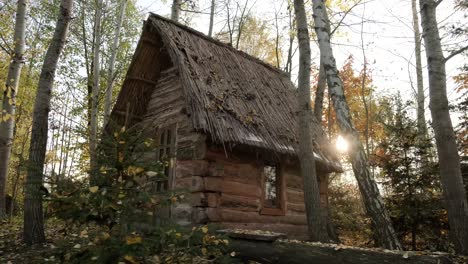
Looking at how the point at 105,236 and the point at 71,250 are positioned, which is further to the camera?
the point at 71,250

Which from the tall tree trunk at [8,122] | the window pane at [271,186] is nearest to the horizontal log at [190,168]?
the window pane at [271,186]

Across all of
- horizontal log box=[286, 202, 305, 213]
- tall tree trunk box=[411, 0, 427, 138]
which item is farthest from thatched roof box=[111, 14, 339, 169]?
tall tree trunk box=[411, 0, 427, 138]

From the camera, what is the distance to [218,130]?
23.8 ft

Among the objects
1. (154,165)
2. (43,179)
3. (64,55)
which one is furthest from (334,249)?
(64,55)

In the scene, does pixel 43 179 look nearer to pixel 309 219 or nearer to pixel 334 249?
pixel 334 249

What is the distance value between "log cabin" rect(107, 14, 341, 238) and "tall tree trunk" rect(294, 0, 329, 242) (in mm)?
1211

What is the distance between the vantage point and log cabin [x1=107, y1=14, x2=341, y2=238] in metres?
7.57

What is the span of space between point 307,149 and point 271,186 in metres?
2.84

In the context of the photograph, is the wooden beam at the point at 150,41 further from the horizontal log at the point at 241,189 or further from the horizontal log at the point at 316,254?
the horizontal log at the point at 316,254

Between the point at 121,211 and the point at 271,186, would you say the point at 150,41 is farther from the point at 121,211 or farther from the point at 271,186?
the point at 121,211

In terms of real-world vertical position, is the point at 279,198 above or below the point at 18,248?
above

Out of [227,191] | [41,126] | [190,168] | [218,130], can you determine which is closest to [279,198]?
[227,191]

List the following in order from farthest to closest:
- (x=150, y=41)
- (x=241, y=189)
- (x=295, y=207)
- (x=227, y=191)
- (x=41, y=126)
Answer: (x=295, y=207) < (x=150, y=41) < (x=241, y=189) < (x=227, y=191) < (x=41, y=126)

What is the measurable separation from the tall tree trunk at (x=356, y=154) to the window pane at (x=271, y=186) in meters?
2.86
